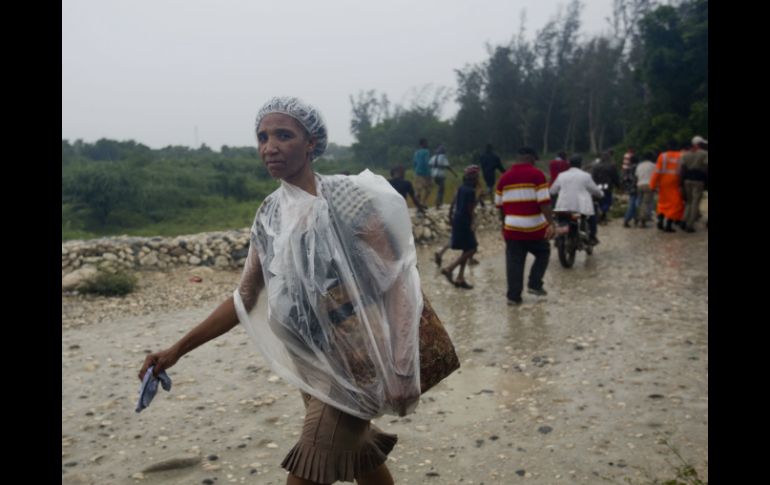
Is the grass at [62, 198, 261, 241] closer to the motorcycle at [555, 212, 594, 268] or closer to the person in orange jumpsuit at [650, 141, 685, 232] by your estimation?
the motorcycle at [555, 212, 594, 268]

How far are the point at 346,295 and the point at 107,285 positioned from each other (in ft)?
22.6

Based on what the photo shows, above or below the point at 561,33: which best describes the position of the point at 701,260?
below

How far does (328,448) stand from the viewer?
207cm

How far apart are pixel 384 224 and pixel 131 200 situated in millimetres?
18058

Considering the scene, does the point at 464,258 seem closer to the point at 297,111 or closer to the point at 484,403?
the point at 484,403

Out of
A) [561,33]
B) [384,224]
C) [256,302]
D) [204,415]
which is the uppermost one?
[561,33]

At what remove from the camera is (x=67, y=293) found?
26.3 ft

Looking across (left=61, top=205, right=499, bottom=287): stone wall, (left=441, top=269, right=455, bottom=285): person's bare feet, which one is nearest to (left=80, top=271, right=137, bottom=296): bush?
(left=61, top=205, right=499, bottom=287): stone wall

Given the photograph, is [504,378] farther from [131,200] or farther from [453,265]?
[131,200]

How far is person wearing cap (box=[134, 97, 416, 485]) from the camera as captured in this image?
6.71ft

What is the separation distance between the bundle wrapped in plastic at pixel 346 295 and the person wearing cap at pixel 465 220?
529cm

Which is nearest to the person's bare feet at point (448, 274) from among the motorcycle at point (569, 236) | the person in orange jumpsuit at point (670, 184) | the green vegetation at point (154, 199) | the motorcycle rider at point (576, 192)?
the motorcycle at point (569, 236)

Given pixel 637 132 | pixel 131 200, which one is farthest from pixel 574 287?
pixel 637 132

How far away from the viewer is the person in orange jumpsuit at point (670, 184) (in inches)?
432
